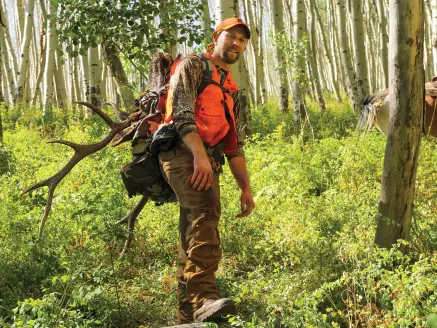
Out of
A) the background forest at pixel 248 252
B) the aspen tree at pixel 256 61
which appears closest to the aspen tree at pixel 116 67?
the background forest at pixel 248 252

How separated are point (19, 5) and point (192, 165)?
56.6ft

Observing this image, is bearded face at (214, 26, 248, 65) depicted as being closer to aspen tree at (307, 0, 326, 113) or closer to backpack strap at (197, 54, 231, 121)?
backpack strap at (197, 54, 231, 121)

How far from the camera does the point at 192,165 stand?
348 centimetres

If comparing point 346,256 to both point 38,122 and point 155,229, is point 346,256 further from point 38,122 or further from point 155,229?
point 38,122

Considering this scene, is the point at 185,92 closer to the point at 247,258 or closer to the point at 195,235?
the point at 195,235

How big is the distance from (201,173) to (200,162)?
0.06 m

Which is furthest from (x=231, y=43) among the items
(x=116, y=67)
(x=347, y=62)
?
(x=347, y=62)

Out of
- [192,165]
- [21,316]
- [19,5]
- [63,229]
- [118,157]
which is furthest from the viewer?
[19,5]

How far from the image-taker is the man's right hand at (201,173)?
331cm

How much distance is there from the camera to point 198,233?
3.37 m

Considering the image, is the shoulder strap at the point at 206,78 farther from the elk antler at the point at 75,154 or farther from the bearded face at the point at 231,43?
the elk antler at the point at 75,154

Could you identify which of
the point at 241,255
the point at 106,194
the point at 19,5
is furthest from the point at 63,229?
the point at 19,5

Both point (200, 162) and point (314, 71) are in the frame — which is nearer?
point (200, 162)

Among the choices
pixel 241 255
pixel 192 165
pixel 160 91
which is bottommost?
pixel 241 255
